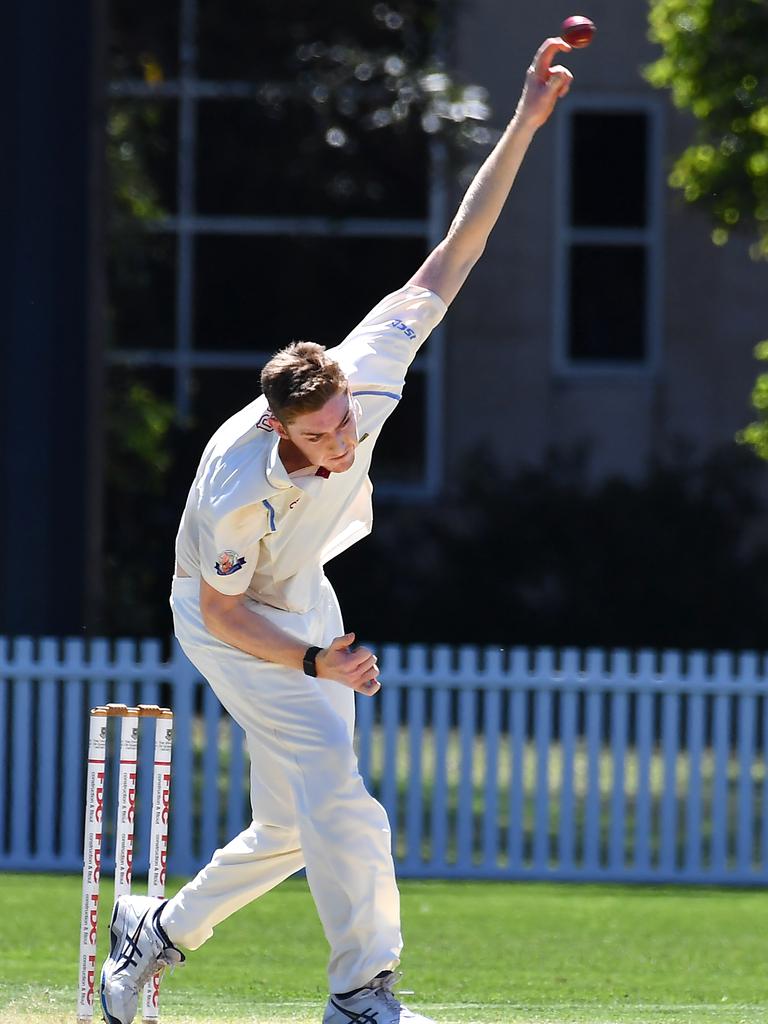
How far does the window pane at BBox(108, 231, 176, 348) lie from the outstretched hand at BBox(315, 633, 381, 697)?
9814 mm

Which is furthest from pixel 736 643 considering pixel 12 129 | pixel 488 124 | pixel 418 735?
pixel 12 129

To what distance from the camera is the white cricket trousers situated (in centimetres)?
457

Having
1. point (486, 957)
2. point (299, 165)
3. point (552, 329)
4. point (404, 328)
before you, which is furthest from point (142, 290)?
point (404, 328)

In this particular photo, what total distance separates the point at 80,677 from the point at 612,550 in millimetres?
7978

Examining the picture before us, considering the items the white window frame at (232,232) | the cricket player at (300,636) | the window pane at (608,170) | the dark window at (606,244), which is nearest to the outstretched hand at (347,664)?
the cricket player at (300,636)

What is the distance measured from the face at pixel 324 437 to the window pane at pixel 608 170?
1331 cm

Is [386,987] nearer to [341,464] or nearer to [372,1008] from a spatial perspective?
[372,1008]

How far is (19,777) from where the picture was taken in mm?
9508

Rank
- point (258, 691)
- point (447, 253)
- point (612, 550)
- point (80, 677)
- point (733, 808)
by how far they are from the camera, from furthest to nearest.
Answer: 1. point (612, 550)
2. point (733, 808)
3. point (80, 677)
4. point (447, 253)
5. point (258, 691)

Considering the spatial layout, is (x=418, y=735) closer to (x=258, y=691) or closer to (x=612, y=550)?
(x=258, y=691)

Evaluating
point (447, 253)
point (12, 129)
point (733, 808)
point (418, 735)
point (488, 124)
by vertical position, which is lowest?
point (733, 808)

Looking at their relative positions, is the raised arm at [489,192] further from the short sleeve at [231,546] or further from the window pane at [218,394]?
the window pane at [218,394]

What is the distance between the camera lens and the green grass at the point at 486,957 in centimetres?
555

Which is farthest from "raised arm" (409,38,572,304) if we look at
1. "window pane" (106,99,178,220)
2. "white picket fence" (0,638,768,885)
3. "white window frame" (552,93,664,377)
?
"white window frame" (552,93,664,377)
